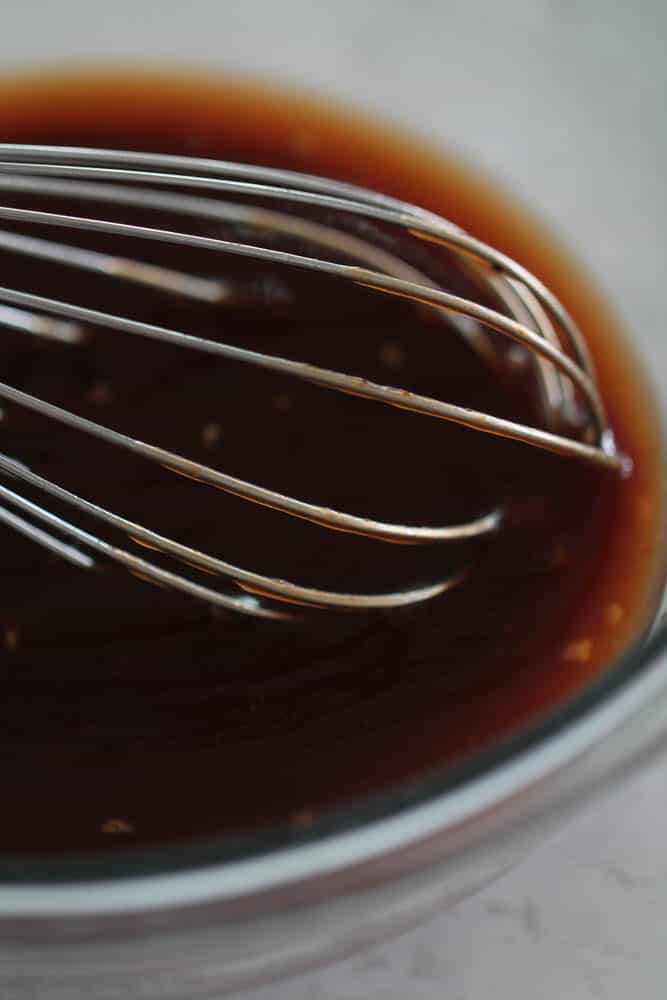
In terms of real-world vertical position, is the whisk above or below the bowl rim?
above

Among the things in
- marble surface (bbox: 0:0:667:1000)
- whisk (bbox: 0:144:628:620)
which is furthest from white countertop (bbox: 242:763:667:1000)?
whisk (bbox: 0:144:628:620)

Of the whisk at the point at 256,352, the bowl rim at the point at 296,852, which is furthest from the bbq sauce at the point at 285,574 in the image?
the bowl rim at the point at 296,852

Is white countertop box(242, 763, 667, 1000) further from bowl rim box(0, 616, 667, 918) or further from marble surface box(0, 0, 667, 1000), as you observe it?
bowl rim box(0, 616, 667, 918)

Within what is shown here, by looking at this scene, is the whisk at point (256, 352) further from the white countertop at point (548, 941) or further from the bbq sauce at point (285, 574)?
the white countertop at point (548, 941)

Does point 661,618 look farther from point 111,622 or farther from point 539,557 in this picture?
point 111,622

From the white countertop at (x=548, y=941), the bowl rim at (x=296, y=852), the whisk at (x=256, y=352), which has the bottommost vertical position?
the white countertop at (x=548, y=941)

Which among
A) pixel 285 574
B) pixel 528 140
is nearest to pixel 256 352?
pixel 285 574

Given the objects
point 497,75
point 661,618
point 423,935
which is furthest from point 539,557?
point 497,75
